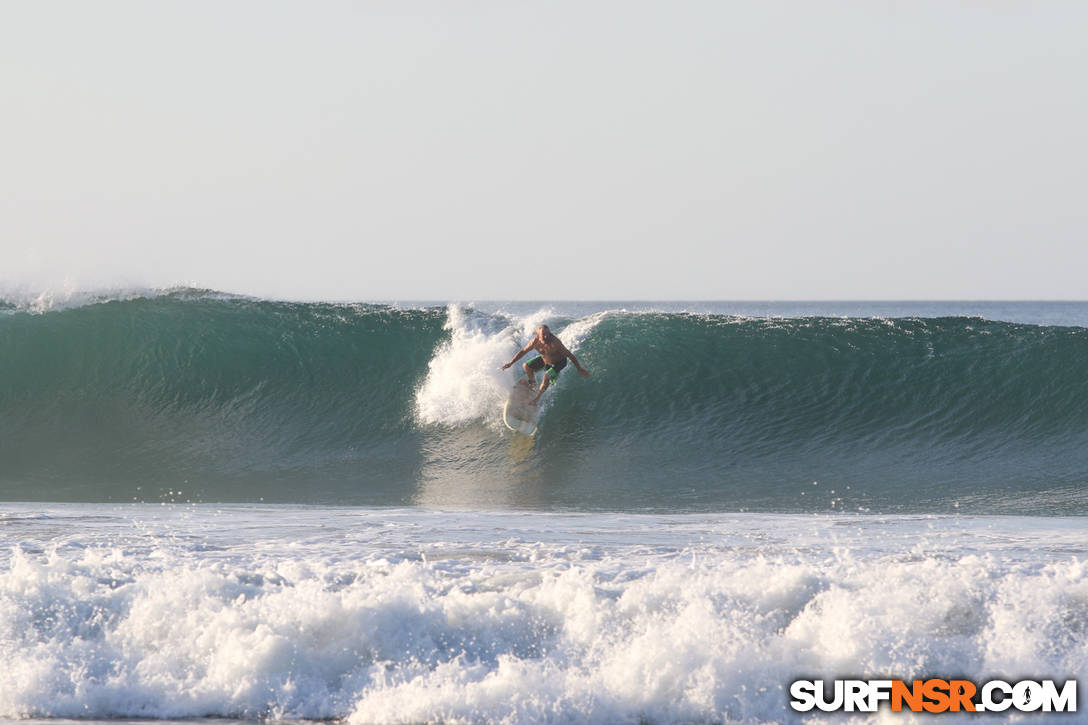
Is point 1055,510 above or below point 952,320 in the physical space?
below

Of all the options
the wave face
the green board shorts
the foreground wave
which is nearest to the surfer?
the green board shorts

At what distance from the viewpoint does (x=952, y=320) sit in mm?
14250

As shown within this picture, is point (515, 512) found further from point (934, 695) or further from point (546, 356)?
point (934, 695)

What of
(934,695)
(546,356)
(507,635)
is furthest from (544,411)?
(934,695)

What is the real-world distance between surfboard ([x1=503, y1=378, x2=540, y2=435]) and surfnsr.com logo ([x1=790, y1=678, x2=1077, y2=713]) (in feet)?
23.8

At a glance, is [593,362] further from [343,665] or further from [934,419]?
[343,665]

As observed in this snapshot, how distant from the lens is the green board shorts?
11.2 meters

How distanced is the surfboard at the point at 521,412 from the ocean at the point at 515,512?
0.70ft

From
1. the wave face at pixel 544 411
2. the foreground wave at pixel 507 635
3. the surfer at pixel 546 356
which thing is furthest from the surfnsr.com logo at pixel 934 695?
the surfer at pixel 546 356

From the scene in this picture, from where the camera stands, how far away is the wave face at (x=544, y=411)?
9.35 meters

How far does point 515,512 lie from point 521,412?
338 centimetres

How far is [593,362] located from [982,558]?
7895 millimetres

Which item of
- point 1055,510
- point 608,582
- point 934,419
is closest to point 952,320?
→ point 934,419

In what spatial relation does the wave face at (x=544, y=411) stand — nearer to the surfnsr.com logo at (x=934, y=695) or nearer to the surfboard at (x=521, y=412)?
the surfboard at (x=521, y=412)
